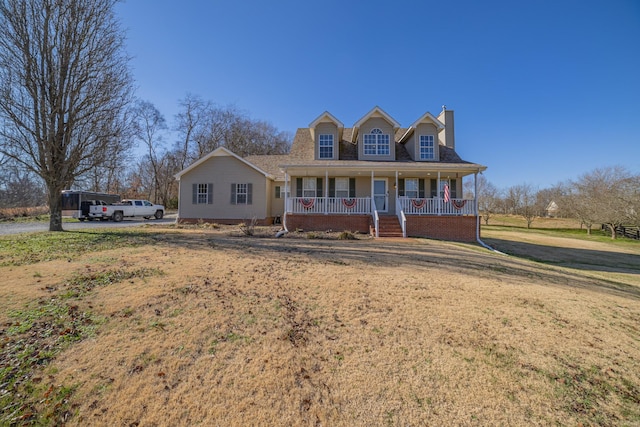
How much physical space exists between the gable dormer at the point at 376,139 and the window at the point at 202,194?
409 inches

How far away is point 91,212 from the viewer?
2058 centimetres

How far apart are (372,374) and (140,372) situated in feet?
8.59

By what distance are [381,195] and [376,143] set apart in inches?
122

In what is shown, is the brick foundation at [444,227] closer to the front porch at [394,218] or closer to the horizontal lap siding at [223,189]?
the front porch at [394,218]

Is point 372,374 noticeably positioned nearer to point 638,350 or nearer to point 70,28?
point 638,350

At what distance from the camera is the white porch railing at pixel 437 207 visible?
1384 cm

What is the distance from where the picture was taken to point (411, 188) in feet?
54.0

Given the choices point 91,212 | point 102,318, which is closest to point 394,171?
point 102,318

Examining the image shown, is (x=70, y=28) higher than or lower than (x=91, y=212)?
higher

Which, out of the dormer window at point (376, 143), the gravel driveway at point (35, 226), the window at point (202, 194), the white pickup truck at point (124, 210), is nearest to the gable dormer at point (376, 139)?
the dormer window at point (376, 143)

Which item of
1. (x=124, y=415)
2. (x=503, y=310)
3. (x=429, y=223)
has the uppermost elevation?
(x=429, y=223)

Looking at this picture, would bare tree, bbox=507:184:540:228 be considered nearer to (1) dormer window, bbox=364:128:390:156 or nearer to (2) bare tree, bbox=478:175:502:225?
(2) bare tree, bbox=478:175:502:225

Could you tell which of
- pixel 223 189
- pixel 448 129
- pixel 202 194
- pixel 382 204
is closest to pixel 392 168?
pixel 382 204

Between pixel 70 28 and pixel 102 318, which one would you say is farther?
pixel 70 28
